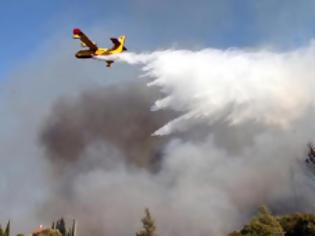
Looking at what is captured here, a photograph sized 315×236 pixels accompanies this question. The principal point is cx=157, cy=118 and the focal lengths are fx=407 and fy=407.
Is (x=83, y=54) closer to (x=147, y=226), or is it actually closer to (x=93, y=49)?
(x=93, y=49)

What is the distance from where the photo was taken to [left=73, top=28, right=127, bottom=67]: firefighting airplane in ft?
Result: 209

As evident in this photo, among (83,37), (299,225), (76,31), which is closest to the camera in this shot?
(76,31)

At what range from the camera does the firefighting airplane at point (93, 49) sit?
6384 cm

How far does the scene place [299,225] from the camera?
10969 cm

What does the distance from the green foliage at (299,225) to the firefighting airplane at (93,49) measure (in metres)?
69.1

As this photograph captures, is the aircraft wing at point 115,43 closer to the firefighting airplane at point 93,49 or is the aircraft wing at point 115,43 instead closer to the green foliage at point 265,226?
the firefighting airplane at point 93,49

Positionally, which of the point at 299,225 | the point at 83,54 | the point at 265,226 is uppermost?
the point at 83,54

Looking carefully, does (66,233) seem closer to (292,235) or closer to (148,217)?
(148,217)

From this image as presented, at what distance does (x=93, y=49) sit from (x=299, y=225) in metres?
76.6

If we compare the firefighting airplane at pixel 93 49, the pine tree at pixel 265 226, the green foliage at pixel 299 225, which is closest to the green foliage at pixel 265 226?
the pine tree at pixel 265 226

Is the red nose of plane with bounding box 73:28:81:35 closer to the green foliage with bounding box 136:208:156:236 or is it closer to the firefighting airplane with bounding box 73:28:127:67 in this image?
the firefighting airplane with bounding box 73:28:127:67

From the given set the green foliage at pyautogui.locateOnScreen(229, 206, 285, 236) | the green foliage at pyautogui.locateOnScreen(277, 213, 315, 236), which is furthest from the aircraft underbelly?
the green foliage at pyautogui.locateOnScreen(277, 213, 315, 236)

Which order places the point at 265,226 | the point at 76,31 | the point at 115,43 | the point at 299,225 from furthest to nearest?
the point at 299,225
the point at 265,226
the point at 115,43
the point at 76,31

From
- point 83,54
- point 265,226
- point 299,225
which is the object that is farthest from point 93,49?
point 299,225
